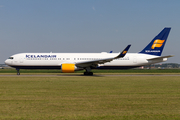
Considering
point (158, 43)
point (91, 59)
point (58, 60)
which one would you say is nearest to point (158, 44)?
point (158, 43)

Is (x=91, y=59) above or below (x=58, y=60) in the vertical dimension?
below

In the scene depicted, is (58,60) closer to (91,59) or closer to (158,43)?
(91,59)

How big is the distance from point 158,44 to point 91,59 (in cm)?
1231

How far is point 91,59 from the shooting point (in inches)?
1310

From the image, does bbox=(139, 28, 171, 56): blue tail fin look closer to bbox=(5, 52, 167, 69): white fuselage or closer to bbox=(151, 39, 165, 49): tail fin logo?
bbox=(151, 39, 165, 49): tail fin logo

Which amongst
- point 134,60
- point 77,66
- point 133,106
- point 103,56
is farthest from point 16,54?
point 133,106

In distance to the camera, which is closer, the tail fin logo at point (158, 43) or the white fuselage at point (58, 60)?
the white fuselage at point (58, 60)

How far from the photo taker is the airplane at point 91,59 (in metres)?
32.0

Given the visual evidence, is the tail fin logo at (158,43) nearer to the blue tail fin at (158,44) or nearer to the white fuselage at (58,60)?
the blue tail fin at (158,44)

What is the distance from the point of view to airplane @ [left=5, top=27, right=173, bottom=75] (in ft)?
105

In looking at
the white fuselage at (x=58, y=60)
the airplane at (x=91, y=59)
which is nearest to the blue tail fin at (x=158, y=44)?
the airplane at (x=91, y=59)

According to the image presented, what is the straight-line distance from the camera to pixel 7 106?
830 centimetres

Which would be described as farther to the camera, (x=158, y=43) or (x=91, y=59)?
(x=158, y=43)

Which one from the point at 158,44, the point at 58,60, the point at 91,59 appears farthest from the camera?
the point at 158,44
